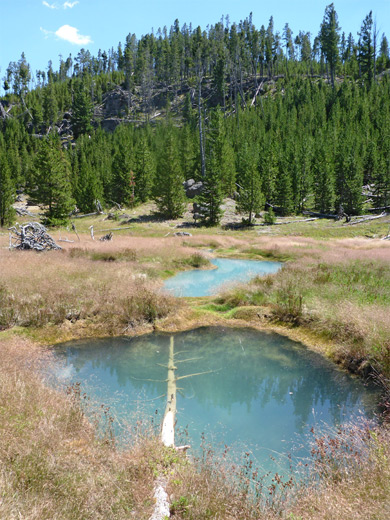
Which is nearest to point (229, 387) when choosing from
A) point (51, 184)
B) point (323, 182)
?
point (51, 184)

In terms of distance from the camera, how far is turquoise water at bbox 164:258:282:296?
1914 centimetres

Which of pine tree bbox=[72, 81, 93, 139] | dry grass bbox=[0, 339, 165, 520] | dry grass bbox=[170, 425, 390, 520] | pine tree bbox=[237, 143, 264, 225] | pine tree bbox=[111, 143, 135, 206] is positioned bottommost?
dry grass bbox=[170, 425, 390, 520]

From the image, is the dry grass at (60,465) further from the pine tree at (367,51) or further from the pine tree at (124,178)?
the pine tree at (367,51)

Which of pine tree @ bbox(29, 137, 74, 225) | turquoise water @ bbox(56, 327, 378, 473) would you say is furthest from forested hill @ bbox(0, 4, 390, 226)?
turquoise water @ bbox(56, 327, 378, 473)

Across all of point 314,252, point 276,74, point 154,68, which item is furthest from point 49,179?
point 154,68

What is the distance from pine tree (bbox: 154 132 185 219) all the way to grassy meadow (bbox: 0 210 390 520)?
80.4 ft

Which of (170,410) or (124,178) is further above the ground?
(124,178)

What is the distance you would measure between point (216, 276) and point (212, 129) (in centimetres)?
4747

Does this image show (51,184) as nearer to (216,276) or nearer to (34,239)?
(34,239)

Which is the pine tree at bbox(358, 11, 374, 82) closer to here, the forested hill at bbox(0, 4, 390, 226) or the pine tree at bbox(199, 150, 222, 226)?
the forested hill at bbox(0, 4, 390, 226)

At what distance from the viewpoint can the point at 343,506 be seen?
13.6ft

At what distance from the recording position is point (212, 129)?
6375 cm

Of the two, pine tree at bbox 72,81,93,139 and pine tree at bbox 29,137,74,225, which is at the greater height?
pine tree at bbox 72,81,93,139

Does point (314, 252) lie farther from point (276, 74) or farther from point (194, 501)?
point (276, 74)
